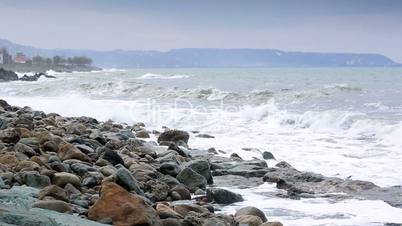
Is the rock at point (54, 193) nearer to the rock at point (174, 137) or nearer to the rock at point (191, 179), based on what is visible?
the rock at point (191, 179)

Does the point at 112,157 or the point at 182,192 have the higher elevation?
the point at 112,157

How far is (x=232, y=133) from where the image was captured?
15.8 meters

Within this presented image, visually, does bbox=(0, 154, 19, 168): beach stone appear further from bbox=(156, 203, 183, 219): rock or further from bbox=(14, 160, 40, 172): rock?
bbox=(156, 203, 183, 219): rock

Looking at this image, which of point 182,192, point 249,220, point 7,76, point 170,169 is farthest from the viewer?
point 7,76

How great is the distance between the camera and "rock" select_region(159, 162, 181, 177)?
8125 mm

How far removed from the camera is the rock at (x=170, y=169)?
26.7ft

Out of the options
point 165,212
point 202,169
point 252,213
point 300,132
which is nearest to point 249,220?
point 252,213

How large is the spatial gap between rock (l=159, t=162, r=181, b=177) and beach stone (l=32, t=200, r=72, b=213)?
332cm

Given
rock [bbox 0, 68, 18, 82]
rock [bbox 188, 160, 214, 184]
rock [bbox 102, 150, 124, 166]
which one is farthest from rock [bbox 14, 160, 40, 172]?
rock [bbox 0, 68, 18, 82]

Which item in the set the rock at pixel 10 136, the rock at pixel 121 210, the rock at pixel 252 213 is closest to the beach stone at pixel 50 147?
the rock at pixel 10 136

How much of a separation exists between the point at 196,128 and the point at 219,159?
6592 mm

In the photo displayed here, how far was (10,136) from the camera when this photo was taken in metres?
8.43

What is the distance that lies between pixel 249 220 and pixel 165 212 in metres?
0.95

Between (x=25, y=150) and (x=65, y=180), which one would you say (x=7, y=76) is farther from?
(x=65, y=180)
